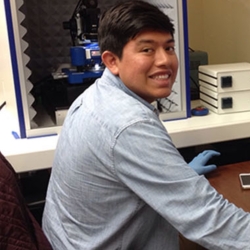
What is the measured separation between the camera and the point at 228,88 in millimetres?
1788

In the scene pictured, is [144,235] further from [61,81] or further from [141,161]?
[61,81]

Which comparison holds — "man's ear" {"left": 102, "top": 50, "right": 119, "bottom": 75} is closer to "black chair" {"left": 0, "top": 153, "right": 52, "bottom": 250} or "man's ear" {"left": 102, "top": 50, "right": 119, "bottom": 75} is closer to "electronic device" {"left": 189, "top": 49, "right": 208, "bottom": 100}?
"black chair" {"left": 0, "top": 153, "right": 52, "bottom": 250}

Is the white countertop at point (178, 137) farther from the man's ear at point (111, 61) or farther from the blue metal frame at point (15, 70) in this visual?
the man's ear at point (111, 61)

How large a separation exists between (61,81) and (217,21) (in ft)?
3.62

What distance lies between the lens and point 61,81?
1796 millimetres

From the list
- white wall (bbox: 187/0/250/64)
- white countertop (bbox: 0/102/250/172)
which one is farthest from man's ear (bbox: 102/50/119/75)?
white wall (bbox: 187/0/250/64)

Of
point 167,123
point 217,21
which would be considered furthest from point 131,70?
point 217,21

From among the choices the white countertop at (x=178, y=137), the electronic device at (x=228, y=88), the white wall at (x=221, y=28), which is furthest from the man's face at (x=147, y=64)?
the white wall at (x=221, y=28)

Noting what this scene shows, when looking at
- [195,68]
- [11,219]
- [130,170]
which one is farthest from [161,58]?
[195,68]

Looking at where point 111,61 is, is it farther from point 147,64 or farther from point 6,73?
point 6,73

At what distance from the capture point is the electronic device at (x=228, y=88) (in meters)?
1.77

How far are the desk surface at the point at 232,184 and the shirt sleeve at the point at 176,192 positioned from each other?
32cm

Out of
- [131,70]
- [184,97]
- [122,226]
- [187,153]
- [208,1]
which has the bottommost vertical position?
[187,153]

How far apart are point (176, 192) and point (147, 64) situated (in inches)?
13.5
